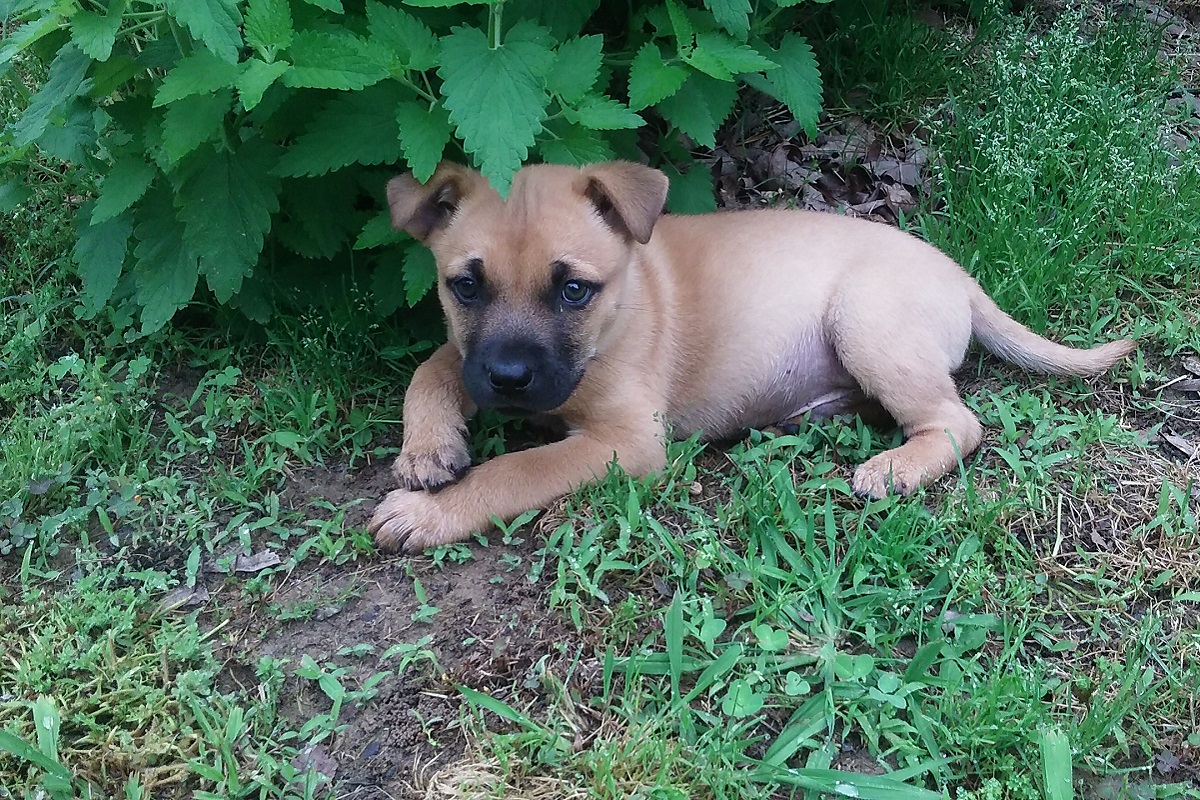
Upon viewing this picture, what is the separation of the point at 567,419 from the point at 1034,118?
3.02 m

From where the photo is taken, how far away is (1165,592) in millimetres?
2971

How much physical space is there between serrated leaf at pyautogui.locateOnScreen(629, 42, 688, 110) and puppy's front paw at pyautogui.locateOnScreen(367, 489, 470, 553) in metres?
1.57

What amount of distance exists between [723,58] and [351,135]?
4.45 ft

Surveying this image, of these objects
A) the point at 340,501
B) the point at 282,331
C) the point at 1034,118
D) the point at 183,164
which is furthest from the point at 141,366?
the point at 1034,118

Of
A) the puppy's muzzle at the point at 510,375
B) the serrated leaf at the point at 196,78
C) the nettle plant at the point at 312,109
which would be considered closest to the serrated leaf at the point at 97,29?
the nettle plant at the point at 312,109

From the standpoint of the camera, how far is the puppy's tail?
3717mm

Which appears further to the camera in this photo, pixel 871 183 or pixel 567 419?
pixel 871 183

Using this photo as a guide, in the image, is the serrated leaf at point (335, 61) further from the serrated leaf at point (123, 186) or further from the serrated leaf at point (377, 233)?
the serrated leaf at point (123, 186)

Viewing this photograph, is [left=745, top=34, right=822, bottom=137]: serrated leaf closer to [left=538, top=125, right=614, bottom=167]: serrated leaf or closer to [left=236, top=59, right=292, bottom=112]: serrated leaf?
[left=538, top=125, right=614, bottom=167]: serrated leaf

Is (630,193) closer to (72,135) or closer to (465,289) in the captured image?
(465,289)

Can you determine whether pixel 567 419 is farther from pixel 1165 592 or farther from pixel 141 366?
pixel 1165 592

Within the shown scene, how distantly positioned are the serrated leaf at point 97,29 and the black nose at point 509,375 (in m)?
1.52

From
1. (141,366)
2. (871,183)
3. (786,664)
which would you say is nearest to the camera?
(786,664)

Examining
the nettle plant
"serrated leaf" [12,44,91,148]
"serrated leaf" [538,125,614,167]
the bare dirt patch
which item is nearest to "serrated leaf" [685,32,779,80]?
the nettle plant
